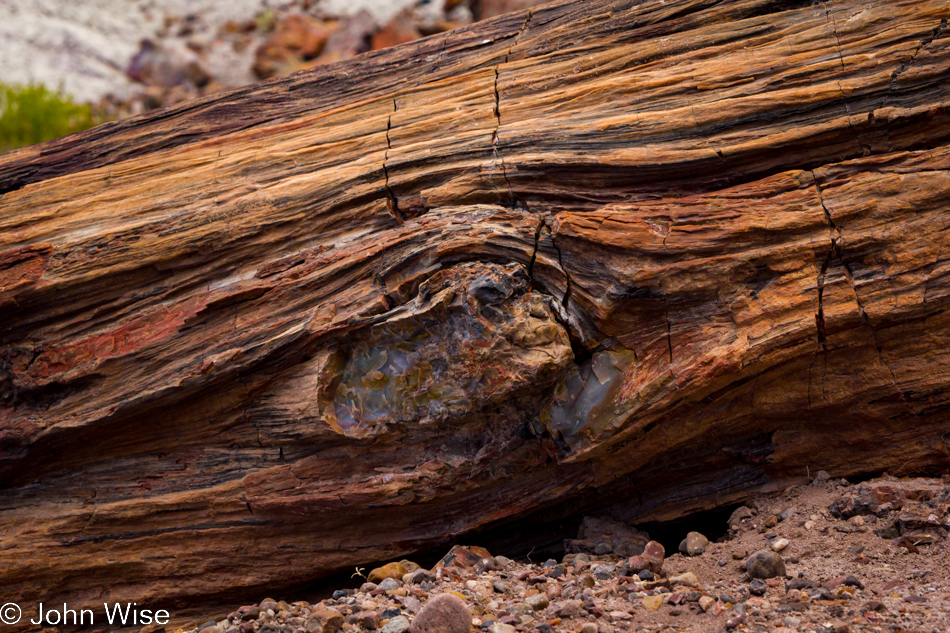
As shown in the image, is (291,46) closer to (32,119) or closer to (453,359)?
(32,119)

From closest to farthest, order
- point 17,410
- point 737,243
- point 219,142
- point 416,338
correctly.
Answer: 1. point 737,243
2. point 416,338
3. point 17,410
4. point 219,142

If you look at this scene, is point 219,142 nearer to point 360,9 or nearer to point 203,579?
point 203,579

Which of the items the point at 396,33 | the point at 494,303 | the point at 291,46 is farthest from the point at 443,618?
the point at 291,46

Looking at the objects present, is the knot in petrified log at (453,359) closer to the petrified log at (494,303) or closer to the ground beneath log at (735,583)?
the petrified log at (494,303)

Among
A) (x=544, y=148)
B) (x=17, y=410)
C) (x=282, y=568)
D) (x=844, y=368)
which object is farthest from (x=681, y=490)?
(x=17, y=410)
